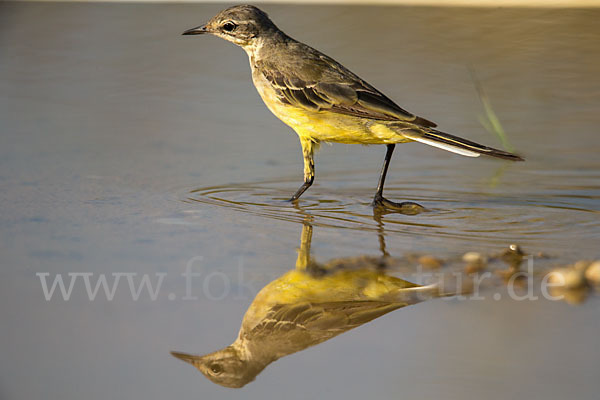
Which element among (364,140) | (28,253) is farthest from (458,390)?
(364,140)

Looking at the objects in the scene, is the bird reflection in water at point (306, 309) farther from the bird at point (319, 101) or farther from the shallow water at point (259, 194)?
the bird at point (319, 101)

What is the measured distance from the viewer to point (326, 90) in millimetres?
5855

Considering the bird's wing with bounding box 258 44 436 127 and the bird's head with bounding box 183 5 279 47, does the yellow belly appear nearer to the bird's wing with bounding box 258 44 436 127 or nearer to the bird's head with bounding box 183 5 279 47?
the bird's wing with bounding box 258 44 436 127

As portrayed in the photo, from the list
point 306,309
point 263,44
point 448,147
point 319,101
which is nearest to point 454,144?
point 448,147

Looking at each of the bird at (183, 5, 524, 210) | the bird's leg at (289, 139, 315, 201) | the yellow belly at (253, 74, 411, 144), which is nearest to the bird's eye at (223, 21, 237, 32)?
the bird at (183, 5, 524, 210)

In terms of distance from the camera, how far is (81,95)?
887 centimetres

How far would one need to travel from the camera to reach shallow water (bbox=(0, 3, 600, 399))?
3023 mm

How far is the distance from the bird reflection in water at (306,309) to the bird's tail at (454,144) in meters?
1.29

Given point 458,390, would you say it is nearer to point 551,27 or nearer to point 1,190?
point 1,190

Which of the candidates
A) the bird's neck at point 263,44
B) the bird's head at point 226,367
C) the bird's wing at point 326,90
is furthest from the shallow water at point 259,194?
the bird's neck at point 263,44

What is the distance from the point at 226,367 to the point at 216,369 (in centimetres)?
4

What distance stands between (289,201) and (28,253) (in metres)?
2.15

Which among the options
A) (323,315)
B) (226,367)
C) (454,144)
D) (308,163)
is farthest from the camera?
(308,163)

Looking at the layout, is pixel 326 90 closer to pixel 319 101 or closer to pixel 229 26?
pixel 319 101
